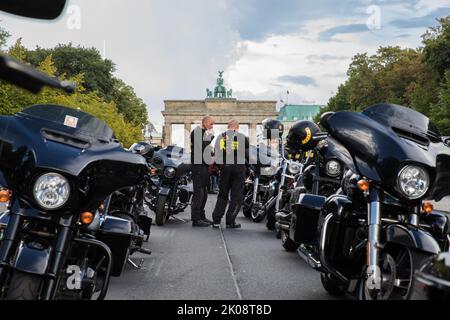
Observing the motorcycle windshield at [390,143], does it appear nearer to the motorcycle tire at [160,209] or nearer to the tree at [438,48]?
the motorcycle tire at [160,209]

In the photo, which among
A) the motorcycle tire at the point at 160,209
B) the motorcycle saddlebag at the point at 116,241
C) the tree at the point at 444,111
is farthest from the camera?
the tree at the point at 444,111

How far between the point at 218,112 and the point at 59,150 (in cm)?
8624

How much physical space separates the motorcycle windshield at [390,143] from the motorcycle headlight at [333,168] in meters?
3.81

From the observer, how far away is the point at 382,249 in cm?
367

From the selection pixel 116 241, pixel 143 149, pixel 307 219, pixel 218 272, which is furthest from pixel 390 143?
pixel 143 149

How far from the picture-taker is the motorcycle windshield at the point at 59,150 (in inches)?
136

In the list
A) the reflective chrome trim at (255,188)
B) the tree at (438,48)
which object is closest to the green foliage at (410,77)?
the tree at (438,48)

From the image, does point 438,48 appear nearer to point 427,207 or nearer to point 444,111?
point 444,111

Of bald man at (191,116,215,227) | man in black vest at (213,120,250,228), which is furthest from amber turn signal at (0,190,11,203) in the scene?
bald man at (191,116,215,227)

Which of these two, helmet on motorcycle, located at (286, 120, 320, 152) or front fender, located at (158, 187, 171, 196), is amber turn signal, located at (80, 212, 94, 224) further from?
front fender, located at (158, 187, 171, 196)
